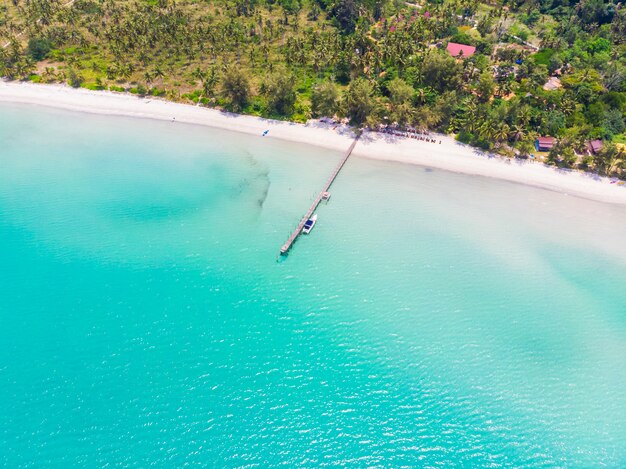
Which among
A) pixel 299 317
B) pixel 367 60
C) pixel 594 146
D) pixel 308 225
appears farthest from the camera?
pixel 367 60

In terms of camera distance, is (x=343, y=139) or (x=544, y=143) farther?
(x=343, y=139)

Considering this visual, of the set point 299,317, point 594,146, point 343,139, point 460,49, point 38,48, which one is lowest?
point 299,317

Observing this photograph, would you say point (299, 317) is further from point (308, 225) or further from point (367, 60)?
point (367, 60)

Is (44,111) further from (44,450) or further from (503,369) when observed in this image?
(503,369)

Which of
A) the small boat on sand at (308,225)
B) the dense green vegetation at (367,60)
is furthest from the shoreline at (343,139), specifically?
the small boat on sand at (308,225)

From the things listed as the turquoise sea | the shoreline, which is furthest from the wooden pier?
the shoreline

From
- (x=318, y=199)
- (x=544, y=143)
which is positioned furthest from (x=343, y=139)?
(x=544, y=143)

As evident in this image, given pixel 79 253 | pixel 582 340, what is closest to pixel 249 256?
pixel 79 253
